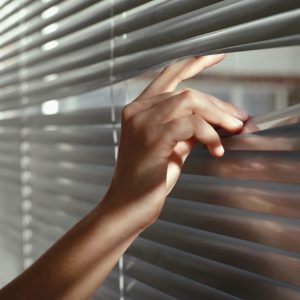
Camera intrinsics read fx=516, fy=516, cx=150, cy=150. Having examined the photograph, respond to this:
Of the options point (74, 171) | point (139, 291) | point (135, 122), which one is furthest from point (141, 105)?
point (74, 171)

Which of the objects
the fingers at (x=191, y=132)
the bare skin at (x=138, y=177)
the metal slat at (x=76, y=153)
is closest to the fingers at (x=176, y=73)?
the bare skin at (x=138, y=177)

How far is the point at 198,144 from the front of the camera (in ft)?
2.32

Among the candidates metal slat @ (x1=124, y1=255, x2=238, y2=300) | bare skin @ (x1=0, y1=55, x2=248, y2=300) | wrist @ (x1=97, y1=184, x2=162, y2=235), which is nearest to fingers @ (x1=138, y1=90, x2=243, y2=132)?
bare skin @ (x1=0, y1=55, x2=248, y2=300)

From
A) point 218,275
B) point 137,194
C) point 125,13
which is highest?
point 125,13

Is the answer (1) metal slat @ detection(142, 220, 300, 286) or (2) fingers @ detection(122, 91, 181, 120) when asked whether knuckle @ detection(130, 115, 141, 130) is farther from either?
(1) metal slat @ detection(142, 220, 300, 286)

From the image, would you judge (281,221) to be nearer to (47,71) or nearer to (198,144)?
(198,144)

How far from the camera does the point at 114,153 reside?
0.91 m

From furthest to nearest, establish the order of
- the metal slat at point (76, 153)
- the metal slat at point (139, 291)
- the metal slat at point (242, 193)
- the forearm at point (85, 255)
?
1. the metal slat at point (76, 153)
2. the metal slat at point (139, 291)
3. the forearm at point (85, 255)
4. the metal slat at point (242, 193)

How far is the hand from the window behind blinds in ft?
0.12

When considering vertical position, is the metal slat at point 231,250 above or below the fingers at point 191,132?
below

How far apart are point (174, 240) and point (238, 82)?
25cm

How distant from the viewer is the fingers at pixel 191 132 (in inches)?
23.9

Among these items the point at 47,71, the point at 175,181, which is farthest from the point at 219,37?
the point at 47,71

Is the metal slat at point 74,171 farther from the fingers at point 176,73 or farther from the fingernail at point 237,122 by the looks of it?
the fingernail at point 237,122
